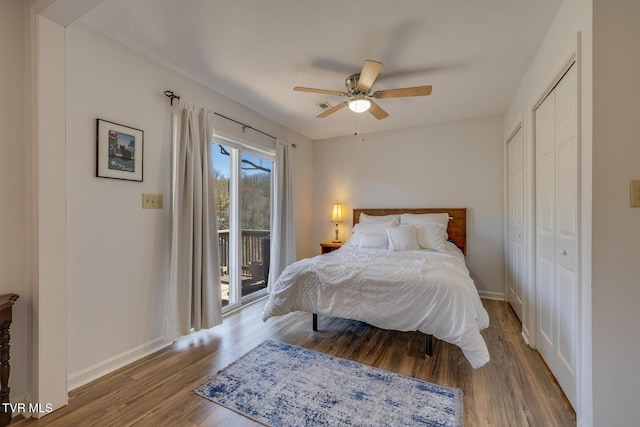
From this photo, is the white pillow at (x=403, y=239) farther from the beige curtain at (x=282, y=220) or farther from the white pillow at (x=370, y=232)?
the beige curtain at (x=282, y=220)

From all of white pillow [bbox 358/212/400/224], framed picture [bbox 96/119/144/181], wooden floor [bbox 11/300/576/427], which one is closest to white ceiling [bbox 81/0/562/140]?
framed picture [bbox 96/119/144/181]

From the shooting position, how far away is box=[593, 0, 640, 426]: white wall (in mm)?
1228

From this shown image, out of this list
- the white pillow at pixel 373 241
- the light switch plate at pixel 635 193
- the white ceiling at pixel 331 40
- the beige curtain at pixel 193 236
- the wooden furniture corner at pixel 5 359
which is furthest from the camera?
the white pillow at pixel 373 241

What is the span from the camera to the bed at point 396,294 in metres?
1.90

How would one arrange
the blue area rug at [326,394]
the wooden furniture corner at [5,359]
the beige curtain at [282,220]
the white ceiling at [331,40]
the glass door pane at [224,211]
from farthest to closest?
the beige curtain at [282,220] → the glass door pane at [224,211] → the white ceiling at [331,40] → the blue area rug at [326,394] → the wooden furniture corner at [5,359]

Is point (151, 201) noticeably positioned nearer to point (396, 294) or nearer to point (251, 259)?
point (251, 259)

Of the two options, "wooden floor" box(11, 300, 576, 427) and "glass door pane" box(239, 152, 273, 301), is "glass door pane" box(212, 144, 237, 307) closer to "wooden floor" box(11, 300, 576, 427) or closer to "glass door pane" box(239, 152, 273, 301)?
"glass door pane" box(239, 152, 273, 301)

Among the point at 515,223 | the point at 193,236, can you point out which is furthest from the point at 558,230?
the point at 193,236

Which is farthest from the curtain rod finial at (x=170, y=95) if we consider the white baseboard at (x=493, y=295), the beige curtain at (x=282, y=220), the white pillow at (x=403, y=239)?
the white baseboard at (x=493, y=295)

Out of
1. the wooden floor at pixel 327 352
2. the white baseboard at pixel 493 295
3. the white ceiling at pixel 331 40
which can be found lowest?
the wooden floor at pixel 327 352

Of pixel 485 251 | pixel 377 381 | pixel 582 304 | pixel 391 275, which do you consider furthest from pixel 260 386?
pixel 485 251

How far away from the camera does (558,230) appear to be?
1.83m

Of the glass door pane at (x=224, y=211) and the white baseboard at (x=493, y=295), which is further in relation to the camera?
the white baseboard at (x=493, y=295)

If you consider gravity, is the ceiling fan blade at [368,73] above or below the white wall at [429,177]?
above
